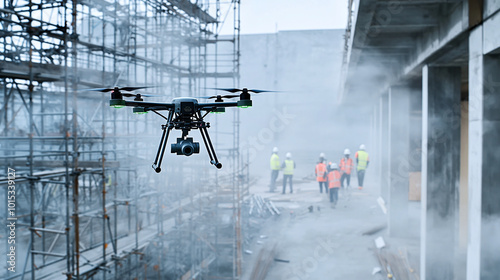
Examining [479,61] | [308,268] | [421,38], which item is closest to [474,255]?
[479,61]

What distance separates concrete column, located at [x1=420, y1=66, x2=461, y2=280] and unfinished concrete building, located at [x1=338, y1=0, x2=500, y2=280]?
0.06 ft

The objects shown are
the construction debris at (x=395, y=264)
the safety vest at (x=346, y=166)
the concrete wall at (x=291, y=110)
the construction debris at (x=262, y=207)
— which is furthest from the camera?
the concrete wall at (x=291, y=110)

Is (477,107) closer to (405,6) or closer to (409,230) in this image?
(405,6)

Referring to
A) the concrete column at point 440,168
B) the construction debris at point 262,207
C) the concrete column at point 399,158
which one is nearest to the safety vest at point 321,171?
the construction debris at point 262,207

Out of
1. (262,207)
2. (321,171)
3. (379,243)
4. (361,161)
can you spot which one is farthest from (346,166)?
(379,243)

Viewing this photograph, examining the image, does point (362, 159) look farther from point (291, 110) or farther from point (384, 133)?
point (291, 110)

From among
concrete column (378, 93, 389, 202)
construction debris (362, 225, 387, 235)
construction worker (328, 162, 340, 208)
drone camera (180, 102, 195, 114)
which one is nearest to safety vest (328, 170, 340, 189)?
construction worker (328, 162, 340, 208)

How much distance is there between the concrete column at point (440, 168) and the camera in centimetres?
770

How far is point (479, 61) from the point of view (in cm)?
492

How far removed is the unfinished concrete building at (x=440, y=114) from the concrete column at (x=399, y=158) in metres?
0.03

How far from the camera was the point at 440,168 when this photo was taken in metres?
7.77

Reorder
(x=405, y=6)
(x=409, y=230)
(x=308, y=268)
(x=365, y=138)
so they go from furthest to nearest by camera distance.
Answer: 1. (x=365, y=138)
2. (x=409, y=230)
3. (x=308, y=268)
4. (x=405, y=6)

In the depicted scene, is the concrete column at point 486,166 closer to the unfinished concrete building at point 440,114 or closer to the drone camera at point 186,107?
the unfinished concrete building at point 440,114

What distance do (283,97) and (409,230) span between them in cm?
1575
